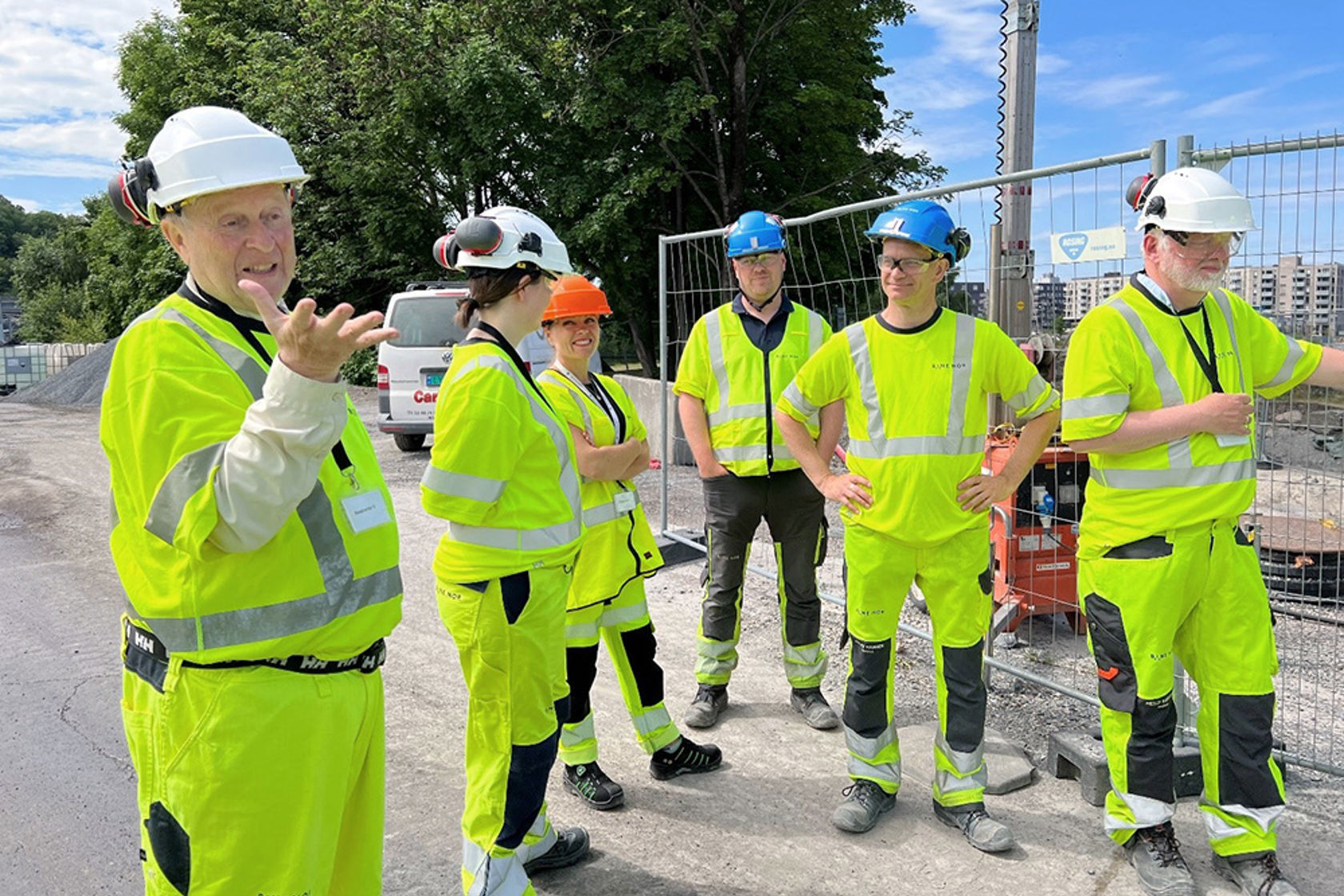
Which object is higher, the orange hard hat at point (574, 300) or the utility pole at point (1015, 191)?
the utility pole at point (1015, 191)

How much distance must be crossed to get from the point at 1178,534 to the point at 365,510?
2.45 metres

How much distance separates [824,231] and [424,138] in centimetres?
1551

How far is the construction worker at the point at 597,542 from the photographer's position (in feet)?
12.5

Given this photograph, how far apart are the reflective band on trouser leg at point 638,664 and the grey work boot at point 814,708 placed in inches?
31.4

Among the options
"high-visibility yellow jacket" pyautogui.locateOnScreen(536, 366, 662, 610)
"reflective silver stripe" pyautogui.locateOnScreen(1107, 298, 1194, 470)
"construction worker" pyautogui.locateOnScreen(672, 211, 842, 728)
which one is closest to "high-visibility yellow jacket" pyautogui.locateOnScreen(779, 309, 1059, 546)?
A: "reflective silver stripe" pyautogui.locateOnScreen(1107, 298, 1194, 470)

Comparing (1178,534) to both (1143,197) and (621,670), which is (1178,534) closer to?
(1143,197)

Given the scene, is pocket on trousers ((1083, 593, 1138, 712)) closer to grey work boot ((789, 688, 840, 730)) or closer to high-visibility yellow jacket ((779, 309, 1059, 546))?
high-visibility yellow jacket ((779, 309, 1059, 546))

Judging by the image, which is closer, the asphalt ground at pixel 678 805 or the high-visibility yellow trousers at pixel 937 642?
the asphalt ground at pixel 678 805

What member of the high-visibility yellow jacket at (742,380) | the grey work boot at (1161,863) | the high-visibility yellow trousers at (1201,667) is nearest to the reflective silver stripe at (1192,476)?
the high-visibility yellow trousers at (1201,667)

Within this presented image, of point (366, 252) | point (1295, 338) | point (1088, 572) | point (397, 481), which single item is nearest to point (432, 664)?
point (1088, 572)

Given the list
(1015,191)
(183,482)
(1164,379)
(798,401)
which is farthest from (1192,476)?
(183,482)

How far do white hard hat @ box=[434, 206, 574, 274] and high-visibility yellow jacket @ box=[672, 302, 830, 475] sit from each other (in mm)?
1801

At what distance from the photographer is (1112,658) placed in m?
3.26

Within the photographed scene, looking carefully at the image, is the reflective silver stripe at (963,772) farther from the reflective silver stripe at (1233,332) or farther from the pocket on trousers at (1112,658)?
the reflective silver stripe at (1233,332)
